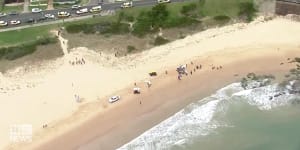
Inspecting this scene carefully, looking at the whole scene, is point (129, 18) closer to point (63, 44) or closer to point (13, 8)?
point (63, 44)

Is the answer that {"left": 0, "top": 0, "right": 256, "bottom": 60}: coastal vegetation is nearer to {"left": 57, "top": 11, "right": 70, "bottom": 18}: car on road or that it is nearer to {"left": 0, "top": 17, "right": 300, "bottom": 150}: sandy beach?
{"left": 57, "top": 11, "right": 70, "bottom": 18}: car on road

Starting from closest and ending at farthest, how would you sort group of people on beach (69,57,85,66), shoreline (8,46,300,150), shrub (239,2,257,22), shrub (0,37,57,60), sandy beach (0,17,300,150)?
shoreline (8,46,300,150) → sandy beach (0,17,300,150) → group of people on beach (69,57,85,66) → shrub (0,37,57,60) → shrub (239,2,257,22)

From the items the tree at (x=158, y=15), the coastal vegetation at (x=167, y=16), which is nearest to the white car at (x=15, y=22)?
the coastal vegetation at (x=167, y=16)

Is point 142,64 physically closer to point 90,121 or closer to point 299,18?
point 90,121

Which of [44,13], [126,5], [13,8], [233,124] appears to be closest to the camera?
[233,124]

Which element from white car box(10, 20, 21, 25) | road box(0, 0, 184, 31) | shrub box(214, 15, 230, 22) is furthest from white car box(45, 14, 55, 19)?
shrub box(214, 15, 230, 22)

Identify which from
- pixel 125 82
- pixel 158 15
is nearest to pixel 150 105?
pixel 125 82

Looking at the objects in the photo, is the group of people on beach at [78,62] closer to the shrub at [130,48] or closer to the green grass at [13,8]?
the shrub at [130,48]

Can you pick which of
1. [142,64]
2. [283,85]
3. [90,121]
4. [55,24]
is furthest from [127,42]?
[283,85]
